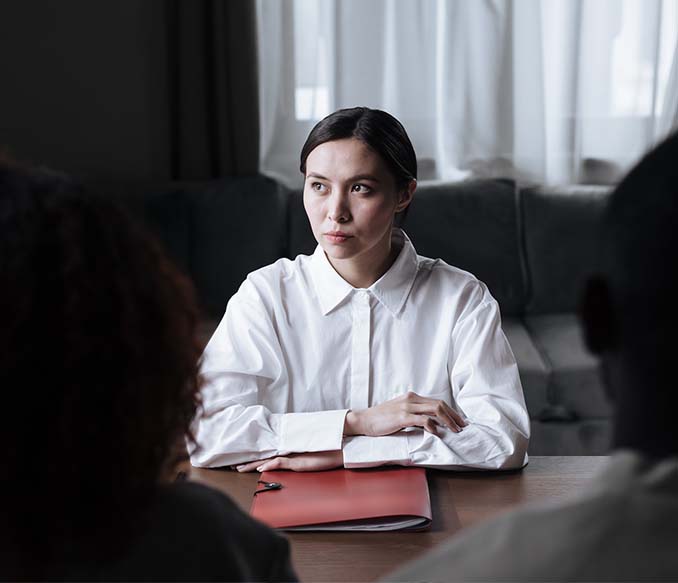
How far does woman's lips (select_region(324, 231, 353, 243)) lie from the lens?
177cm

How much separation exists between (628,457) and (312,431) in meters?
0.96

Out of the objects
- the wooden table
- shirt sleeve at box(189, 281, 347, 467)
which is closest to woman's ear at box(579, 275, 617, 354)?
the wooden table

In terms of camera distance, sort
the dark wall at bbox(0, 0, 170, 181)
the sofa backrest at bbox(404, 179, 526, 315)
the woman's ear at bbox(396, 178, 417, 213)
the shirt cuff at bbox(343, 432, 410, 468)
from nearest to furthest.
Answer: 1. the shirt cuff at bbox(343, 432, 410, 468)
2. the woman's ear at bbox(396, 178, 417, 213)
3. the sofa backrest at bbox(404, 179, 526, 315)
4. the dark wall at bbox(0, 0, 170, 181)

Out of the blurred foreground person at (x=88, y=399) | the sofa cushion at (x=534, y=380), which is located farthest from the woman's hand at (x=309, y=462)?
the sofa cushion at (x=534, y=380)

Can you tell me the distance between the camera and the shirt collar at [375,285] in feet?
6.03

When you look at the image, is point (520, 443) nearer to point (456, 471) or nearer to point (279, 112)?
point (456, 471)

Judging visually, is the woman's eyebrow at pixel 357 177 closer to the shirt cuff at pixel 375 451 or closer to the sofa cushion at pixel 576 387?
the shirt cuff at pixel 375 451

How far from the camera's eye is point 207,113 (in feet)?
12.5

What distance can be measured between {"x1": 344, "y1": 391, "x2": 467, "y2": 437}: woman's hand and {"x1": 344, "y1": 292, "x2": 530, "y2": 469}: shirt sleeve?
0.06 feet

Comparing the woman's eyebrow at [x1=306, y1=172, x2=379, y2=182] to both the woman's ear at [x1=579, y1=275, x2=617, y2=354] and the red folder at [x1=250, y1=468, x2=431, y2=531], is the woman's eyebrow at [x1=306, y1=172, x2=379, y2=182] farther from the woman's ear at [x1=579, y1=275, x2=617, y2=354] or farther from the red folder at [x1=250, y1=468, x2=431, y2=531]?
the woman's ear at [x1=579, y1=275, x2=617, y2=354]

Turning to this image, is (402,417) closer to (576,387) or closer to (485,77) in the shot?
(576,387)

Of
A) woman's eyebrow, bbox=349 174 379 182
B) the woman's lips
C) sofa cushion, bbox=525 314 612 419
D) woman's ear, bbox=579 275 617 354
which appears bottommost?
sofa cushion, bbox=525 314 612 419

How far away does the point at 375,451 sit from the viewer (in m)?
1.45

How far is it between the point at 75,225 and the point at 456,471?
98 centimetres
